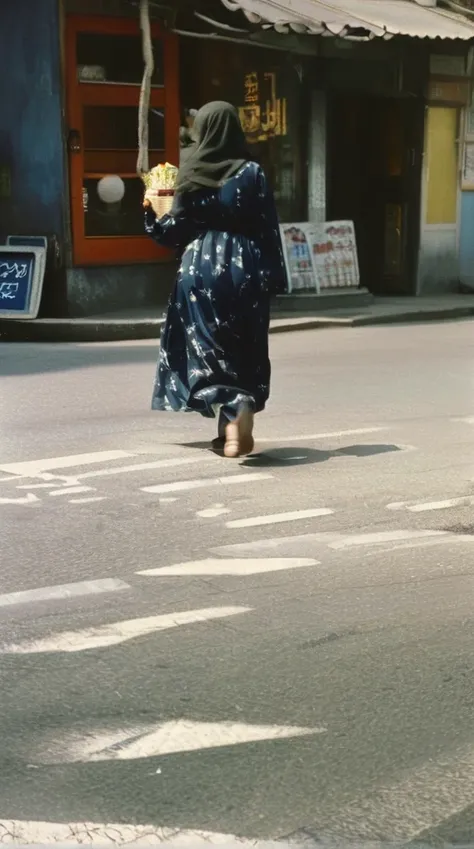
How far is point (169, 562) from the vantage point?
534 centimetres

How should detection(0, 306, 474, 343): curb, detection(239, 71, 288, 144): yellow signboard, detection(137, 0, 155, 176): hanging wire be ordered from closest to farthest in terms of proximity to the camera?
detection(0, 306, 474, 343): curb → detection(137, 0, 155, 176): hanging wire → detection(239, 71, 288, 144): yellow signboard

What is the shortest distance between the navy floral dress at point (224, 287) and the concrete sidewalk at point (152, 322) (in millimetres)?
6936

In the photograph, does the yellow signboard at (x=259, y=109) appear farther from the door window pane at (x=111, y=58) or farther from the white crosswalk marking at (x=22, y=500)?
the white crosswalk marking at (x=22, y=500)

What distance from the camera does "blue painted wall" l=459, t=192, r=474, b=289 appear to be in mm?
19953

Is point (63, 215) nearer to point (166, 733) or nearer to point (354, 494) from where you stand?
point (354, 494)

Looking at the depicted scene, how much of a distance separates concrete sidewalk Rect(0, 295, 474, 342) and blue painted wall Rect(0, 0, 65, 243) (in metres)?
1.21

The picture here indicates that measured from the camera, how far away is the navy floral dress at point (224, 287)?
7379 mm

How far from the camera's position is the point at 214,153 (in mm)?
7281

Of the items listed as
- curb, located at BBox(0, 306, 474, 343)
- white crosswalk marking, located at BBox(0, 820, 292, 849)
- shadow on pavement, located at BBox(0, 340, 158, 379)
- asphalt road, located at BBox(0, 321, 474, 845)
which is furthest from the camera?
curb, located at BBox(0, 306, 474, 343)

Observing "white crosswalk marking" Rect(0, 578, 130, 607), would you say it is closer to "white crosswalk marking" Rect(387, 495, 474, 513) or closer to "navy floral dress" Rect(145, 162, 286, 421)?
"white crosswalk marking" Rect(387, 495, 474, 513)

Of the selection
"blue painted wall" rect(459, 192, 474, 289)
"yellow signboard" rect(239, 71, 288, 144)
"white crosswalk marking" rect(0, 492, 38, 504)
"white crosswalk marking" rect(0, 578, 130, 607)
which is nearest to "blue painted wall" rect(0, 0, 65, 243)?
"yellow signboard" rect(239, 71, 288, 144)

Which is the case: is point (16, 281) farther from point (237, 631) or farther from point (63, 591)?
point (237, 631)

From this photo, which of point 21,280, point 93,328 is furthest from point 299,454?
point 21,280

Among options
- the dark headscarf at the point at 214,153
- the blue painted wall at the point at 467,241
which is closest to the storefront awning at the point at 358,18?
the blue painted wall at the point at 467,241
